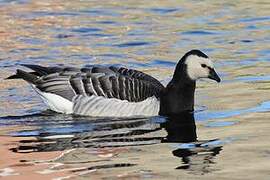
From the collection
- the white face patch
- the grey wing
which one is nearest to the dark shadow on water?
the grey wing

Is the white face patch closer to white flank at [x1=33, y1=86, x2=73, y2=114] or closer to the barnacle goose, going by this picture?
the barnacle goose

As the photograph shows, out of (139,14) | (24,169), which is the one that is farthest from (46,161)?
(139,14)

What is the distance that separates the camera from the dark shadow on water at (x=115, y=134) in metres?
12.7

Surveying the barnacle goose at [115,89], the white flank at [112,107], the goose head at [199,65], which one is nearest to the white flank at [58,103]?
the barnacle goose at [115,89]

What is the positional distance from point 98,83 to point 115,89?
0.97 feet

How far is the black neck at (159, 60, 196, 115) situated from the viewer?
15.8m

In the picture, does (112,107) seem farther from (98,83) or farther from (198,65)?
(198,65)

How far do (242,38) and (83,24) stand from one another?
163 inches

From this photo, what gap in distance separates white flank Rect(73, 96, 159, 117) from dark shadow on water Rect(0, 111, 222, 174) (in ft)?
0.40

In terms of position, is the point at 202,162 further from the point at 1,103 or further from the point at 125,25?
the point at 125,25

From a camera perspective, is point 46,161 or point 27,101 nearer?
point 46,161

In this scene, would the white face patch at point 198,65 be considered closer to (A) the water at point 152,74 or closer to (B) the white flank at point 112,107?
(A) the water at point 152,74

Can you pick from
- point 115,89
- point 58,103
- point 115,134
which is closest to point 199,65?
point 115,89

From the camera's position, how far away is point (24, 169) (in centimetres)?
1177
